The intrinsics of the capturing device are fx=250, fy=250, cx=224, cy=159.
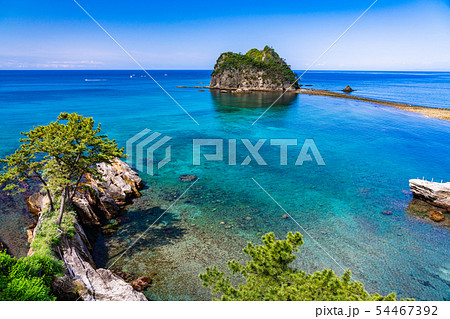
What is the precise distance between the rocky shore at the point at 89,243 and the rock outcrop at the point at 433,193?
30.6 meters

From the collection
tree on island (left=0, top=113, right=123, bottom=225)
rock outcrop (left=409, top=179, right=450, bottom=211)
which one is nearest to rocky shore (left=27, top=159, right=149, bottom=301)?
tree on island (left=0, top=113, right=123, bottom=225)

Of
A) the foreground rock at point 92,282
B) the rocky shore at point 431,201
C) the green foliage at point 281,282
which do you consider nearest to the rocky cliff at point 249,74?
the rocky shore at point 431,201

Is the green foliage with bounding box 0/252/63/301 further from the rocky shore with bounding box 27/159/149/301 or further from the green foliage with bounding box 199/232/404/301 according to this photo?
the green foliage with bounding box 199/232/404/301

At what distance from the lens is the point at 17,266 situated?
446 inches

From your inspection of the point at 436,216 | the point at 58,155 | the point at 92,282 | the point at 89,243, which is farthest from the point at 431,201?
the point at 58,155

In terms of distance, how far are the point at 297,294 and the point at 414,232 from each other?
20.2 metres

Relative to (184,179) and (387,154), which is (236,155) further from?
(387,154)

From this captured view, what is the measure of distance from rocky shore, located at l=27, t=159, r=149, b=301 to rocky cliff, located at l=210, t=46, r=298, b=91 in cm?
12093

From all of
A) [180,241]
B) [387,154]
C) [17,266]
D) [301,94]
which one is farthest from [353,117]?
[17,266]

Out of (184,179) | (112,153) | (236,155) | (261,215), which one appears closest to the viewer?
(112,153)

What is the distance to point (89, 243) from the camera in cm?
2002

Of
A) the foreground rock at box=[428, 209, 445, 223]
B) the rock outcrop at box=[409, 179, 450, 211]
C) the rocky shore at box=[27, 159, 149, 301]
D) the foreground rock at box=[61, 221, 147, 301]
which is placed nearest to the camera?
the foreground rock at box=[61, 221, 147, 301]

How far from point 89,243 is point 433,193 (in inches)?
1362

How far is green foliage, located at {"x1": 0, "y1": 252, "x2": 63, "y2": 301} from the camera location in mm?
10164
